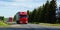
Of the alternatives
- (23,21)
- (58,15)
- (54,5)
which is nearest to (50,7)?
(54,5)

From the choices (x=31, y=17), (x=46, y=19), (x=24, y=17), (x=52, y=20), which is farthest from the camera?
(x=31, y=17)

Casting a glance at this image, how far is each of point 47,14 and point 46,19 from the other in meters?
4.22

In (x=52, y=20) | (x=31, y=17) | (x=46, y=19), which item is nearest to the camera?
(x=52, y=20)

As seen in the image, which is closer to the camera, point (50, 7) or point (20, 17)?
point (20, 17)

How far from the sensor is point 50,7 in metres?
111

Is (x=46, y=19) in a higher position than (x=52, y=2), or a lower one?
lower

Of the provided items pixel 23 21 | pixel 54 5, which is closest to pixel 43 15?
pixel 54 5

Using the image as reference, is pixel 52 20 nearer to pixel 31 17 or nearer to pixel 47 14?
pixel 47 14

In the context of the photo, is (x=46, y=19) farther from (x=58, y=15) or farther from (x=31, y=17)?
(x=31, y=17)

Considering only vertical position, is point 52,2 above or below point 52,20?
above

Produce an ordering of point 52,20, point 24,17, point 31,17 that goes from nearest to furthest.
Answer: point 24,17 < point 52,20 < point 31,17

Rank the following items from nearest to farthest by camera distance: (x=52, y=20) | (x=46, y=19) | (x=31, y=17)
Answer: (x=52, y=20), (x=46, y=19), (x=31, y=17)

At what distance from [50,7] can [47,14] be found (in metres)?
3.68

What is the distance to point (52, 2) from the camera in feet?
360
